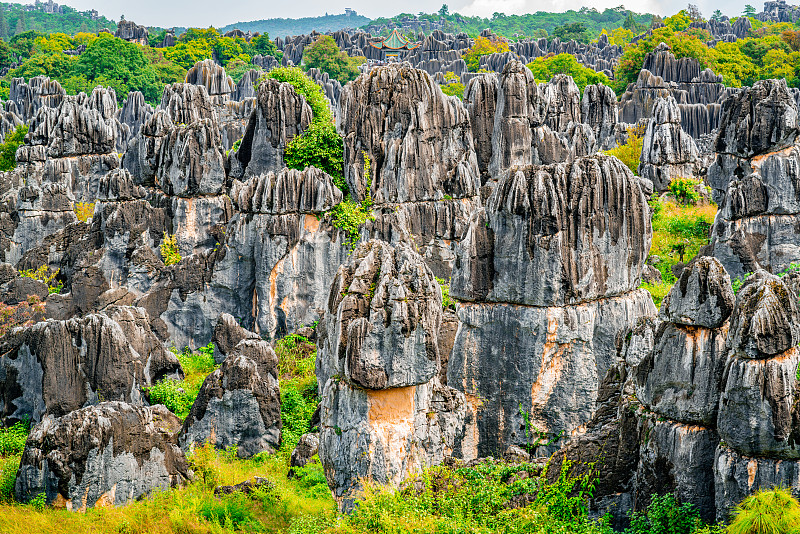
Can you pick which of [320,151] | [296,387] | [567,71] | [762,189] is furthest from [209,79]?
[762,189]

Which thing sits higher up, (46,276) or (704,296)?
(704,296)

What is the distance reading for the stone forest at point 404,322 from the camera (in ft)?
38.4

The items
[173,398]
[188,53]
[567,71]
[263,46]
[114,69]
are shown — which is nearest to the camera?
[173,398]

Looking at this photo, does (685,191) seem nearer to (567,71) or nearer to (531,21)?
(567,71)

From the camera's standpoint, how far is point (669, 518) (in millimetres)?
11430

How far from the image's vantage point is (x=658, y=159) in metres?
36.1

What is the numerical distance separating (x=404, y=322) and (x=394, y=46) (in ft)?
366

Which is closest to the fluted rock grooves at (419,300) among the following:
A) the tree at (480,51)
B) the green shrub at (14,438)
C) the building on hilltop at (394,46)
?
the green shrub at (14,438)

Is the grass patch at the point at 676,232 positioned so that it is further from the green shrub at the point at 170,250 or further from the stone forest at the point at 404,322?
the green shrub at the point at 170,250

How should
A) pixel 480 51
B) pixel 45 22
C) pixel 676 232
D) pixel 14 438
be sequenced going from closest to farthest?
pixel 14 438, pixel 676 232, pixel 480 51, pixel 45 22

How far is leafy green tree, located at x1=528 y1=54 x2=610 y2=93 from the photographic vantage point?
2901 inches

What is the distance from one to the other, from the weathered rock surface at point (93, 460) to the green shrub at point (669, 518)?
938 cm

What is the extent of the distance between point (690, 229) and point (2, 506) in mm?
24387

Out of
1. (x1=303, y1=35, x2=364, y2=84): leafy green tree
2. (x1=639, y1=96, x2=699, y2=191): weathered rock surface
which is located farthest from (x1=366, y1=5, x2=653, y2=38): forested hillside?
(x1=639, y1=96, x2=699, y2=191): weathered rock surface
